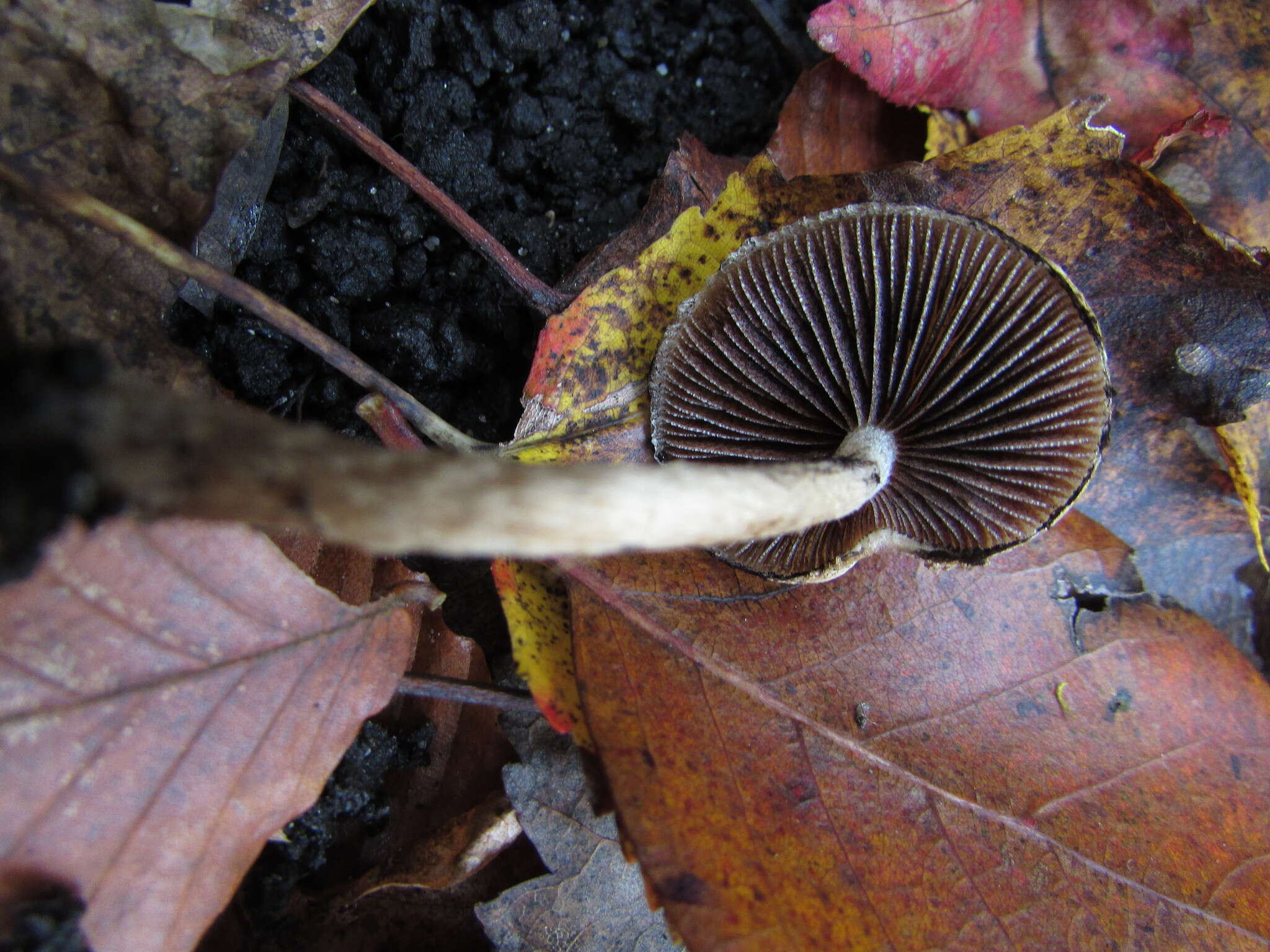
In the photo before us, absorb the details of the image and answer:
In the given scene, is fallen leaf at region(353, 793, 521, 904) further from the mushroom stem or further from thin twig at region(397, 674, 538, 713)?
the mushroom stem

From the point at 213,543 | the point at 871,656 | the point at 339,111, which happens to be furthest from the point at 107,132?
the point at 871,656

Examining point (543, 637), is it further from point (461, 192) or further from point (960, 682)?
point (461, 192)

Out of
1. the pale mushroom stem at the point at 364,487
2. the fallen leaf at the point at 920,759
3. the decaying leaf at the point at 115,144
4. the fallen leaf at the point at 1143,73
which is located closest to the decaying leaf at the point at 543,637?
the fallen leaf at the point at 920,759

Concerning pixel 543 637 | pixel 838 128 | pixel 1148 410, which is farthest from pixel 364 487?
pixel 1148 410

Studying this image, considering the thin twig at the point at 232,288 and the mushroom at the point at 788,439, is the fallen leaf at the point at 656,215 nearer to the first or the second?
the mushroom at the point at 788,439

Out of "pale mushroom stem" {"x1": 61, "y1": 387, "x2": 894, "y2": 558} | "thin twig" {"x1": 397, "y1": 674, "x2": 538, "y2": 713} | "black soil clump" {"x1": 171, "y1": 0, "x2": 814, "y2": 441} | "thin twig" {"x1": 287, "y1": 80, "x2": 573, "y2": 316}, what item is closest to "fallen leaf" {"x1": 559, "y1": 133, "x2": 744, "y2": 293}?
"thin twig" {"x1": 287, "y1": 80, "x2": 573, "y2": 316}

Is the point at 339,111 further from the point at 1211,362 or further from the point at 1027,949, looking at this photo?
the point at 1027,949
